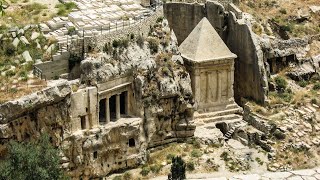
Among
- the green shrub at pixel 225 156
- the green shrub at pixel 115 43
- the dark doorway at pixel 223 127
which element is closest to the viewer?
the green shrub at pixel 115 43

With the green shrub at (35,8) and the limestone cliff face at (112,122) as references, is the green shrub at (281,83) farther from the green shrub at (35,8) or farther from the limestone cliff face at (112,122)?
the green shrub at (35,8)

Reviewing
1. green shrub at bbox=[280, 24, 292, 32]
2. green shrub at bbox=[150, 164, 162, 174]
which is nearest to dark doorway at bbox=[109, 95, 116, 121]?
green shrub at bbox=[150, 164, 162, 174]

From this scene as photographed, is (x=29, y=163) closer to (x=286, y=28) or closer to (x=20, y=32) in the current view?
(x=20, y=32)

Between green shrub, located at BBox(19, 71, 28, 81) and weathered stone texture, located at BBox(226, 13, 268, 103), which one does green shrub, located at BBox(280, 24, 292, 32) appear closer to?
weathered stone texture, located at BBox(226, 13, 268, 103)

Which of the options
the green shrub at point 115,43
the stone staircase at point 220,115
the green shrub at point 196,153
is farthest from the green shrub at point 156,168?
the green shrub at point 115,43

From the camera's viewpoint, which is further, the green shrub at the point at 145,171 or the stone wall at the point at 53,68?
the green shrub at the point at 145,171

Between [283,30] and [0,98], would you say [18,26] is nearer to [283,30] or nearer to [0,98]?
[0,98]

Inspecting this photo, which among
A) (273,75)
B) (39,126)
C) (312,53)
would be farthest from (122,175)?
(312,53)
